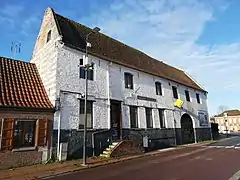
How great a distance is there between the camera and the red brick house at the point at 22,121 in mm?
10602

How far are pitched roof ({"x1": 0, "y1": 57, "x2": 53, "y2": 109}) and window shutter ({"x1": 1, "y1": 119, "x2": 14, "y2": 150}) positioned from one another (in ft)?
2.87

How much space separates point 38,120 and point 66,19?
8.86 meters

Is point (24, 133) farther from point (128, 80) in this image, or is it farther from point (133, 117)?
point (128, 80)

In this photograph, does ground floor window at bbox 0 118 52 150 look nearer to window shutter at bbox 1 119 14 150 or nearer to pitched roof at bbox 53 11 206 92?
window shutter at bbox 1 119 14 150

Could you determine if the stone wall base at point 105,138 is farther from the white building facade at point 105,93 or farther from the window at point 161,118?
the window at point 161,118

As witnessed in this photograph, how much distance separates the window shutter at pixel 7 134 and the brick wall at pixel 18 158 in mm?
287

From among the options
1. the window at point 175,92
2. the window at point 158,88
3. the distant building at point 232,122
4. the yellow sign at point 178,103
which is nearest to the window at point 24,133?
the window at point 158,88

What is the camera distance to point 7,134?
1067cm

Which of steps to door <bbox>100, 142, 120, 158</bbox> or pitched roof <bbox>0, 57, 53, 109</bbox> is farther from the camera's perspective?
steps to door <bbox>100, 142, 120, 158</bbox>

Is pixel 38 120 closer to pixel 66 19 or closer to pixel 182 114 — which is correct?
pixel 66 19

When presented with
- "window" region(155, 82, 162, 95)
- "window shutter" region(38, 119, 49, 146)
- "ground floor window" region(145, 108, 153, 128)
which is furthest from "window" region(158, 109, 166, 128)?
"window shutter" region(38, 119, 49, 146)

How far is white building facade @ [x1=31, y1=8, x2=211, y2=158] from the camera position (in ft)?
43.8

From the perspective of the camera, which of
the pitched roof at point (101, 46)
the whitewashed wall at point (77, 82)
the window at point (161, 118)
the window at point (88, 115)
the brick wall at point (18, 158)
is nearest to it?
the brick wall at point (18, 158)

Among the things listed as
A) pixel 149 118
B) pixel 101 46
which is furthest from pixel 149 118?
pixel 101 46
